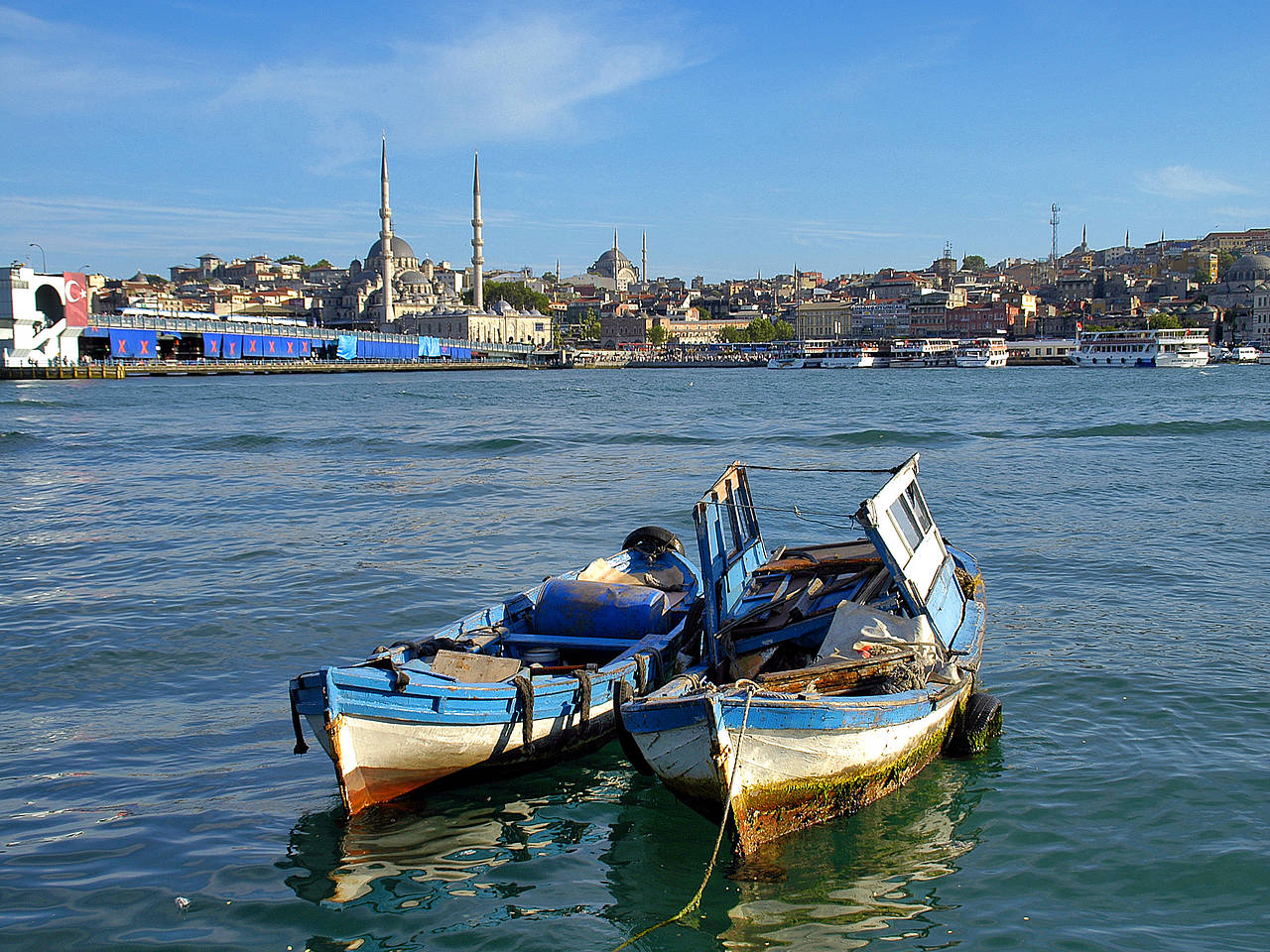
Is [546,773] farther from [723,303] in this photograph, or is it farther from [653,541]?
[723,303]

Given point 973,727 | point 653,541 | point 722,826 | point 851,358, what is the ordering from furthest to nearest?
point 851,358, point 653,541, point 973,727, point 722,826

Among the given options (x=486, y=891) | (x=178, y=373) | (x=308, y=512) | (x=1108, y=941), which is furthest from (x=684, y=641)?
(x=178, y=373)

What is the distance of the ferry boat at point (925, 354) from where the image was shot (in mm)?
109562

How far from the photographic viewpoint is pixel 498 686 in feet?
20.0

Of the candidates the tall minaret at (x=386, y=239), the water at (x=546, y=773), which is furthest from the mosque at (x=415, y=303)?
the water at (x=546, y=773)

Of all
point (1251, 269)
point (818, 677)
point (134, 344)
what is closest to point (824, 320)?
point (1251, 269)

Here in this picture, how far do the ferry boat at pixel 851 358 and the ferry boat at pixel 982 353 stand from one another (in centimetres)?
809

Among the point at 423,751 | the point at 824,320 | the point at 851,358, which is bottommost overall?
the point at 423,751

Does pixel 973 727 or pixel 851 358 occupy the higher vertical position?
pixel 851 358

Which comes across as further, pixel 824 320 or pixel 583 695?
pixel 824 320

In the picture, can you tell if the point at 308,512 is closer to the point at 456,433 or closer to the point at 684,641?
the point at 684,641

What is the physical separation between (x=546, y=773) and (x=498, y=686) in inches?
33.8

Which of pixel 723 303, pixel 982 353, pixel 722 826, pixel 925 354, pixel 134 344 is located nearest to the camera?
pixel 722 826

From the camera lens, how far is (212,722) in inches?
300
